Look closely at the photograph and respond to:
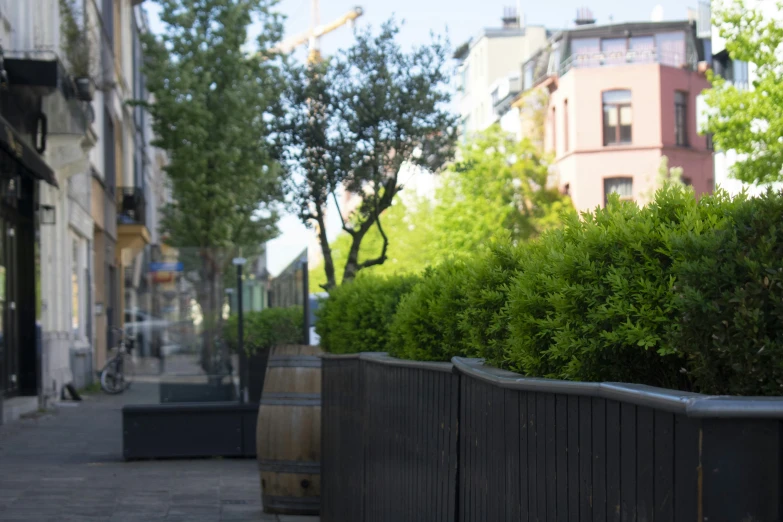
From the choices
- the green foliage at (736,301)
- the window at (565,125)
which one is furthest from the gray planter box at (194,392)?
the window at (565,125)

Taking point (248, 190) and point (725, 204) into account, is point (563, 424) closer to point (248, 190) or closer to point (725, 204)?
point (725, 204)

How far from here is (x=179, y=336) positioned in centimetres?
1296

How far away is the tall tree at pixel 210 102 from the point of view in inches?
1150

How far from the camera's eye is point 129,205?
3372cm

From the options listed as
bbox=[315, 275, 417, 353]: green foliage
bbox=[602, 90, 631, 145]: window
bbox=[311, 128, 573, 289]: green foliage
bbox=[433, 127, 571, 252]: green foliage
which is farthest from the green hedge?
bbox=[602, 90, 631, 145]: window

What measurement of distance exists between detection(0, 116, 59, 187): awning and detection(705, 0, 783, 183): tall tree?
16.1 metres

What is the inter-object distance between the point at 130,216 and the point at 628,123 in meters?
28.0

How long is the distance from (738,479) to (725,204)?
0.90 m

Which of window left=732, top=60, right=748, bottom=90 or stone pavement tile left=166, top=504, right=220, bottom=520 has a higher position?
window left=732, top=60, right=748, bottom=90

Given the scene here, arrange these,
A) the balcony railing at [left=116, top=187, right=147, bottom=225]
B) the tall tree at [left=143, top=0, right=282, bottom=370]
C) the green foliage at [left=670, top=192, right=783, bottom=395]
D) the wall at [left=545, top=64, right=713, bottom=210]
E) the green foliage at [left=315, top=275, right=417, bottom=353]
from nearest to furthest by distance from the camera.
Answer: the green foliage at [left=670, top=192, right=783, bottom=395], the green foliage at [left=315, top=275, right=417, bottom=353], the tall tree at [left=143, top=0, right=282, bottom=370], the balcony railing at [left=116, top=187, right=147, bottom=225], the wall at [left=545, top=64, right=713, bottom=210]

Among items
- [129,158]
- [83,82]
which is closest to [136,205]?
[129,158]

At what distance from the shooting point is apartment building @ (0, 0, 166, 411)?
52.0 ft

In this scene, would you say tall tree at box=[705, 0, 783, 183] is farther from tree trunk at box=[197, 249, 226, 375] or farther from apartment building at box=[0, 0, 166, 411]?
tree trunk at box=[197, 249, 226, 375]

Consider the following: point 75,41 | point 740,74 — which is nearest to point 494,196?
point 740,74
